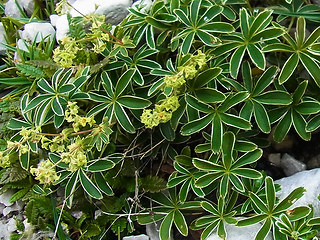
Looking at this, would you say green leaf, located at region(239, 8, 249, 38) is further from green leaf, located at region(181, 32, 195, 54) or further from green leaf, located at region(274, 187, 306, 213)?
green leaf, located at region(274, 187, 306, 213)

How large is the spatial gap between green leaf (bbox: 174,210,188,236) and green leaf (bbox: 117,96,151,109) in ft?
1.71

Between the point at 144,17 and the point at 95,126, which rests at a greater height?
the point at 144,17

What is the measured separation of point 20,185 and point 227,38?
1357 mm

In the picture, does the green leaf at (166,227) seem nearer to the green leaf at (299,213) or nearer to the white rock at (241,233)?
the white rock at (241,233)

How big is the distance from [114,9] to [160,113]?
0.93 m

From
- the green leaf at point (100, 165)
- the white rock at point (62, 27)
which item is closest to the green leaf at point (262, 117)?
the green leaf at point (100, 165)

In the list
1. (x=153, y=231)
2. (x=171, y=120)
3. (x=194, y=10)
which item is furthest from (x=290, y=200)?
(x=194, y=10)

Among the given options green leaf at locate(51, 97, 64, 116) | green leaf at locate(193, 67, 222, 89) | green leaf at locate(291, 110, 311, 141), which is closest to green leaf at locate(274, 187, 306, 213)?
green leaf at locate(291, 110, 311, 141)

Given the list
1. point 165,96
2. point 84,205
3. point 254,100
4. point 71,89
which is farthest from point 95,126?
point 254,100

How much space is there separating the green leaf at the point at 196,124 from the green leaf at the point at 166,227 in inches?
16.0

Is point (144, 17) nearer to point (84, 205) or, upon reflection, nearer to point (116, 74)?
point (116, 74)

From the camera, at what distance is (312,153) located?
90.4 inches

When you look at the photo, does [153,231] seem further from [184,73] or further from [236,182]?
[184,73]

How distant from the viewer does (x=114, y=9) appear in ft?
8.23
